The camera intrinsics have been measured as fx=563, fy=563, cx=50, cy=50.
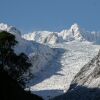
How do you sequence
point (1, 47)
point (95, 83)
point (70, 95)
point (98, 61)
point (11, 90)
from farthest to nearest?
1. point (98, 61)
2. point (95, 83)
3. point (70, 95)
4. point (1, 47)
5. point (11, 90)

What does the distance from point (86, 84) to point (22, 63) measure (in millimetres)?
88445

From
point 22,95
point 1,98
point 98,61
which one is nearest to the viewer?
point 1,98

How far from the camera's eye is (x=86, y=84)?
164250 millimetres

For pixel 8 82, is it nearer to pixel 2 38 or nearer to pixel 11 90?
pixel 11 90

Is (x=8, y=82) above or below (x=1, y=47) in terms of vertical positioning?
below

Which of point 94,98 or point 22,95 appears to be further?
point 94,98

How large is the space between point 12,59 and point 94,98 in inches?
2003

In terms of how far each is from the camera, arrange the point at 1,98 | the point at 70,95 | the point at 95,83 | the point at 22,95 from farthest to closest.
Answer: the point at 95,83
the point at 70,95
the point at 22,95
the point at 1,98

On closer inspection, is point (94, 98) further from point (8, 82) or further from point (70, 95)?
point (8, 82)

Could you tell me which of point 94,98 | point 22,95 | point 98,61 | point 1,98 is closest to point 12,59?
point 22,95

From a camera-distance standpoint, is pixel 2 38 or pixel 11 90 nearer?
pixel 11 90

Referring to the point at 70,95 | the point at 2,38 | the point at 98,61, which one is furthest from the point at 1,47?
the point at 98,61

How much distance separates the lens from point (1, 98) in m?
55.3

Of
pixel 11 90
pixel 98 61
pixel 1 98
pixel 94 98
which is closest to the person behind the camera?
pixel 1 98
